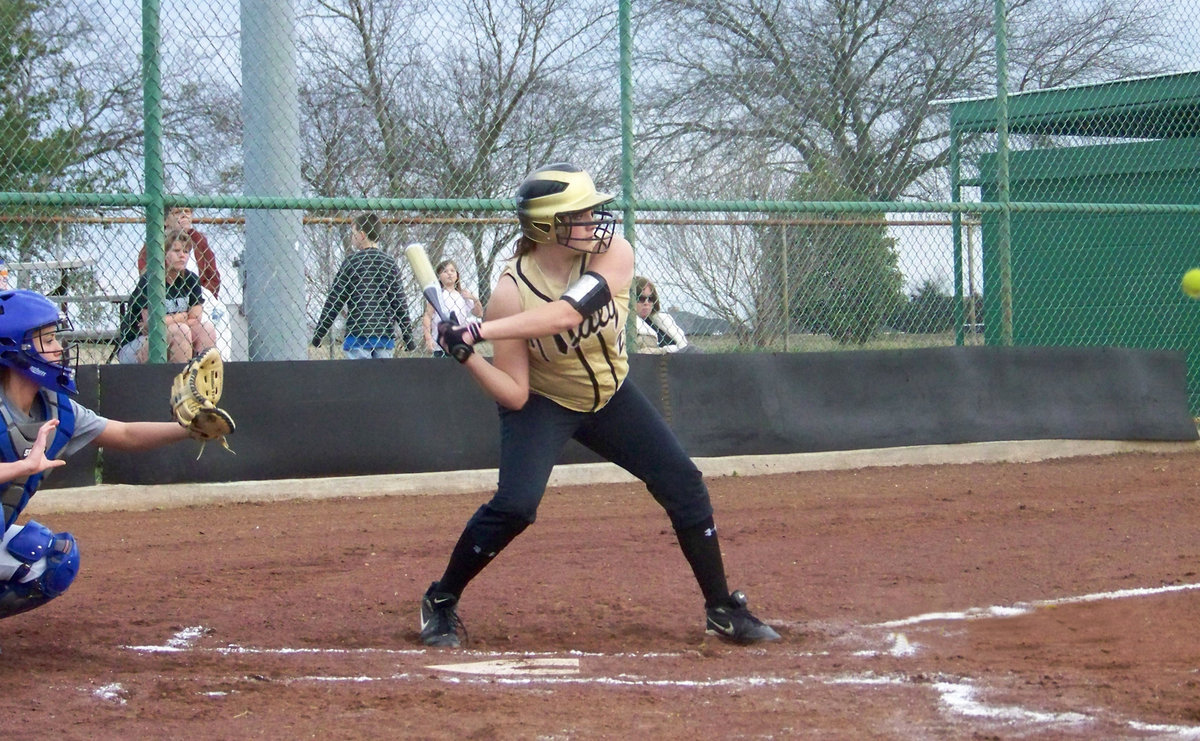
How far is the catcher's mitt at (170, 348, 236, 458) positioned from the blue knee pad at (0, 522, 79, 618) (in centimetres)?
55

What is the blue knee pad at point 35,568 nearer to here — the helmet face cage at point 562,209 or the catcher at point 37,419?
the catcher at point 37,419

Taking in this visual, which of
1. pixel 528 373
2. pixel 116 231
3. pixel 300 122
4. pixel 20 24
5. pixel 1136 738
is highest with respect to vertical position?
pixel 20 24

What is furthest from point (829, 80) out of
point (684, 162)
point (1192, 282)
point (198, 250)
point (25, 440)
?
point (25, 440)

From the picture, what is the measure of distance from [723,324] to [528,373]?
201 inches

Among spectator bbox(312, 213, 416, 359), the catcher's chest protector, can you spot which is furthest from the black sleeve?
the catcher's chest protector

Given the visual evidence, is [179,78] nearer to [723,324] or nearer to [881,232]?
[723,324]

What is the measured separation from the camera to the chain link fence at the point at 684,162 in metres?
7.88

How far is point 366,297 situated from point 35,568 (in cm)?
451

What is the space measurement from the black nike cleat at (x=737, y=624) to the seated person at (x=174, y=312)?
4484mm

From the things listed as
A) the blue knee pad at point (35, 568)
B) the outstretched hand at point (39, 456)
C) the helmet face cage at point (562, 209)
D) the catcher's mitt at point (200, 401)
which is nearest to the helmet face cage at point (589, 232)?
the helmet face cage at point (562, 209)

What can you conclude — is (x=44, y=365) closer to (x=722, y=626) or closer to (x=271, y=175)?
(x=722, y=626)

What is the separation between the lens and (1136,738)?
3279mm

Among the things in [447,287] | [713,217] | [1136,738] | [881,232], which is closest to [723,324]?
[713,217]

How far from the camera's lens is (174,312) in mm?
7980
